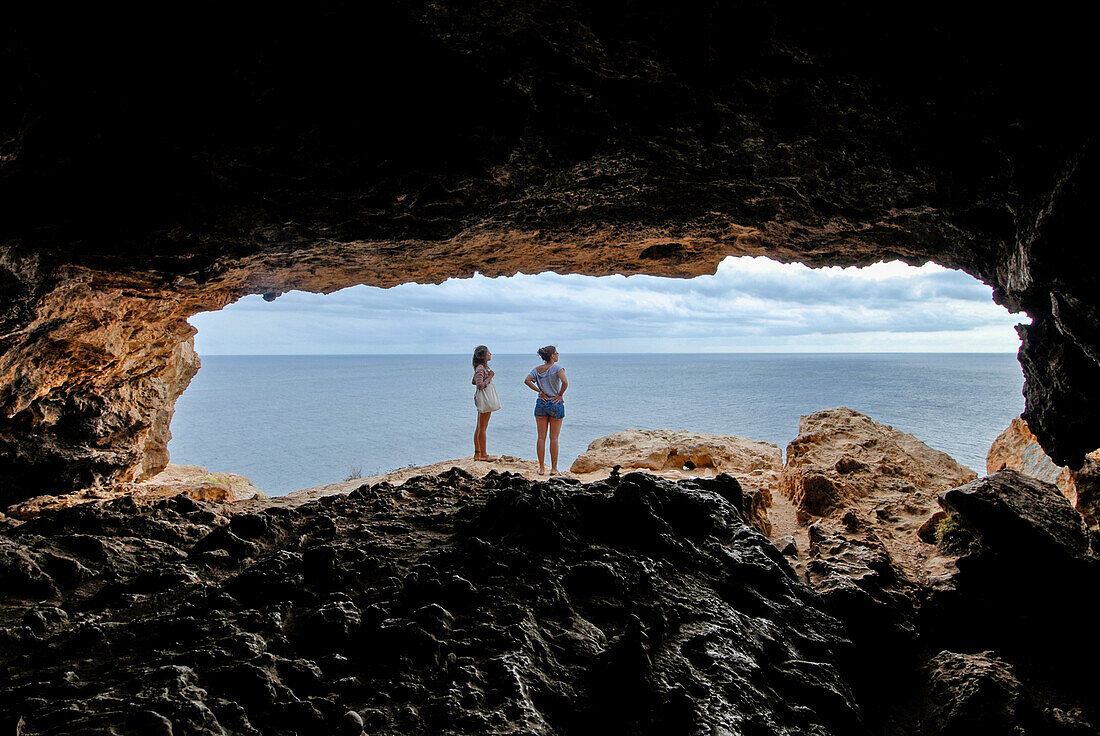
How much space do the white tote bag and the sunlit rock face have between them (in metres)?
4.90

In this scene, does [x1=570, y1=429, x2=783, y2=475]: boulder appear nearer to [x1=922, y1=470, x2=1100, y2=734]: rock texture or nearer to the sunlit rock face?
[x1=922, y1=470, x2=1100, y2=734]: rock texture

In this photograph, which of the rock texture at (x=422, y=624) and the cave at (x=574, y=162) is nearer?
the rock texture at (x=422, y=624)

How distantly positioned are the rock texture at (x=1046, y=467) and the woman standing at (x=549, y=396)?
584 cm

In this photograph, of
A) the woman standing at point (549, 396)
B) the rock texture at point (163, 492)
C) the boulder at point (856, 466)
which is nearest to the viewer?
the rock texture at point (163, 492)

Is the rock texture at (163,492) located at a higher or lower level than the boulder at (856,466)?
lower

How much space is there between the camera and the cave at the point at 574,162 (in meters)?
2.46

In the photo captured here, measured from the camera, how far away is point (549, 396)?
895 cm

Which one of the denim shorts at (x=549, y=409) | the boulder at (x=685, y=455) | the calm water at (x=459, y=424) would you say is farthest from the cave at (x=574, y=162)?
the calm water at (x=459, y=424)

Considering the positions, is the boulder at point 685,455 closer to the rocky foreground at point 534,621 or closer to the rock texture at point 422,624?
the rocky foreground at point 534,621

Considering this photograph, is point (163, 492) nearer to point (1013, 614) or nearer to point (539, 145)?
point (539, 145)

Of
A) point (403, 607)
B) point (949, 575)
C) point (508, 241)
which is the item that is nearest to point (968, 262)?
point (949, 575)

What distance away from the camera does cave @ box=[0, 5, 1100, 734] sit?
246 cm

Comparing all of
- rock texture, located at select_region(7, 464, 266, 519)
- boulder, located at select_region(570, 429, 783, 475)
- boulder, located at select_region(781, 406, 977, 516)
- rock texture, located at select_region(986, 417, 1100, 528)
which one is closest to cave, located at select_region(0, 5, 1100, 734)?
rock texture, located at select_region(986, 417, 1100, 528)

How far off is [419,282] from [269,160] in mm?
3656
